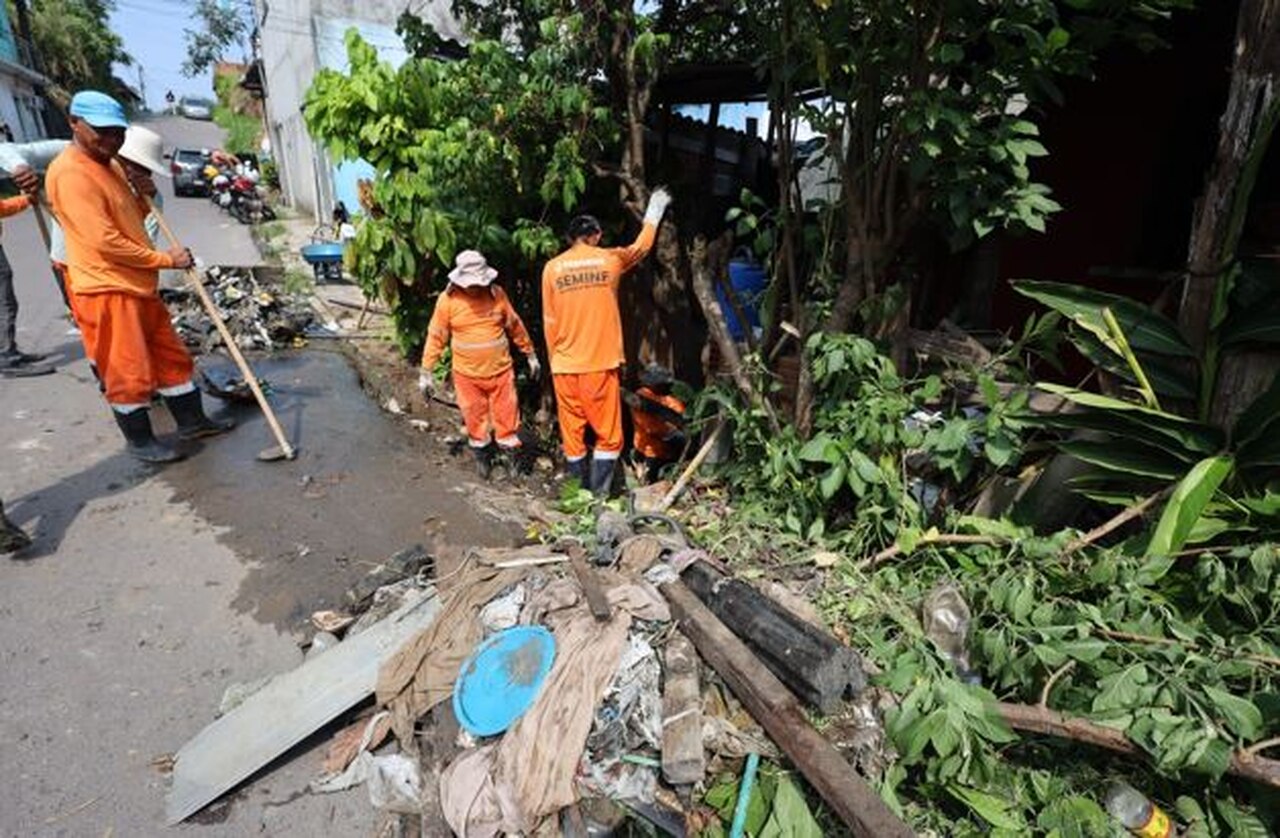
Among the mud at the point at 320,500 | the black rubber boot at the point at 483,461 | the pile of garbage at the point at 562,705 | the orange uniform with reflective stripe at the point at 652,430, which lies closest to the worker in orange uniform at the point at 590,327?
the orange uniform with reflective stripe at the point at 652,430

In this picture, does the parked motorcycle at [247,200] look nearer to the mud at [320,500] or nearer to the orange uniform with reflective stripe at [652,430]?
the mud at [320,500]

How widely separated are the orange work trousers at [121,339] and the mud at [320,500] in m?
0.60

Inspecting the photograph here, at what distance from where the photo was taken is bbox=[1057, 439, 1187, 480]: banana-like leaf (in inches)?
91.6

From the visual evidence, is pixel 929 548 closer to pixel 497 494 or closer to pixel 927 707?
pixel 927 707

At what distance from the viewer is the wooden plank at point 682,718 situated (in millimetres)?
2113

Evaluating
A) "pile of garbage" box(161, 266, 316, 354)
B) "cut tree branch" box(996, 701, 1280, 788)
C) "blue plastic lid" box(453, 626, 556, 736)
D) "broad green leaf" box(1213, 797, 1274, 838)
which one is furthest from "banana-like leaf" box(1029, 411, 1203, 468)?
"pile of garbage" box(161, 266, 316, 354)

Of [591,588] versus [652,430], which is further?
[652,430]

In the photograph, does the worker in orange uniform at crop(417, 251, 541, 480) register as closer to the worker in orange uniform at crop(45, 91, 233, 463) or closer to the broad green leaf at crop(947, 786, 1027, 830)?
the worker in orange uniform at crop(45, 91, 233, 463)

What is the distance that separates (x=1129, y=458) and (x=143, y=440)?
5729 mm

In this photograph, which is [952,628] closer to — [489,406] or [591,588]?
[591,588]

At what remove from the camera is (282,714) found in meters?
2.55

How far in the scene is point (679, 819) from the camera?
83.4 inches

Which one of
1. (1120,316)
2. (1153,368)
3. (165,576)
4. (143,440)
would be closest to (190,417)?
(143,440)

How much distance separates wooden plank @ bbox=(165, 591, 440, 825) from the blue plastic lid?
0.44 metres
